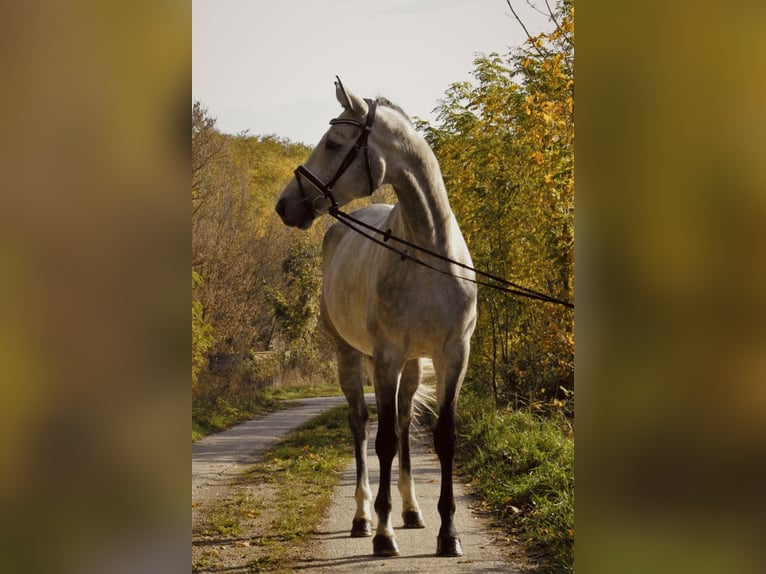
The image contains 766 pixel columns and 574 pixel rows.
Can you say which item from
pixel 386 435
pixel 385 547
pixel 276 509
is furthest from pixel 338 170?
pixel 276 509

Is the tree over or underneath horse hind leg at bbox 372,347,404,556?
over

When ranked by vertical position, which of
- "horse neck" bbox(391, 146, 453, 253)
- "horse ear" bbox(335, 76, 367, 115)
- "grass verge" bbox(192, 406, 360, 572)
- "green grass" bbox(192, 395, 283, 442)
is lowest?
"grass verge" bbox(192, 406, 360, 572)

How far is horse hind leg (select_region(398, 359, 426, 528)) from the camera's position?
17.4 feet

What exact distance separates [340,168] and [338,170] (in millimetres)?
16

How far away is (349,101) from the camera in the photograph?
4.56 metres

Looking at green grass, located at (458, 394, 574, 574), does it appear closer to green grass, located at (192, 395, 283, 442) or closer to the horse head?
the horse head

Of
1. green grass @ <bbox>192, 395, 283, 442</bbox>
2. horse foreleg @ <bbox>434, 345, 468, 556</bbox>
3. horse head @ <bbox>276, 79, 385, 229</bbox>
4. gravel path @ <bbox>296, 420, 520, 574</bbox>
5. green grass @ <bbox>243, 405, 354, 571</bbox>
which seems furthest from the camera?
green grass @ <bbox>192, 395, 283, 442</bbox>

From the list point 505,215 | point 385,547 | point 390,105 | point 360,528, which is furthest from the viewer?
point 505,215

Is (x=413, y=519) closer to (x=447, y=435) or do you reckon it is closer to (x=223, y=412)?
(x=447, y=435)

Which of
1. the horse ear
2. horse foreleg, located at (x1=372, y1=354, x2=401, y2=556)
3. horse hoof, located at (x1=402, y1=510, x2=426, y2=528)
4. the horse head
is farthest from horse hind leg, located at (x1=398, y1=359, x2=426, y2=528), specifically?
the horse ear

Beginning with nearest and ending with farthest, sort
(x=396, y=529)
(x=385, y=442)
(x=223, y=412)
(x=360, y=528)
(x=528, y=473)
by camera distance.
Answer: (x=385, y=442), (x=360, y=528), (x=396, y=529), (x=528, y=473), (x=223, y=412)
